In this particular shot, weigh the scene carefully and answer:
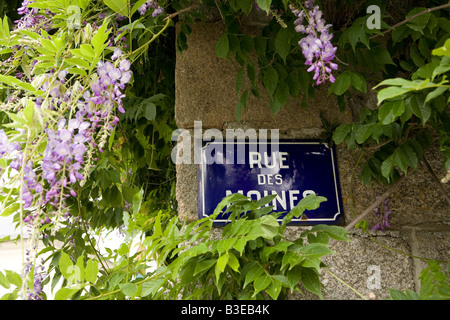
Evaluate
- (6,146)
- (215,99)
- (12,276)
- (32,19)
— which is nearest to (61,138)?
(6,146)

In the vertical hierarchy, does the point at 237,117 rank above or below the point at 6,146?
above

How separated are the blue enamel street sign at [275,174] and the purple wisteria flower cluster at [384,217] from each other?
0.10m

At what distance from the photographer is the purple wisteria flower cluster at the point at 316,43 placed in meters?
0.95

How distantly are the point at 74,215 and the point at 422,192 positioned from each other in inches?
43.7

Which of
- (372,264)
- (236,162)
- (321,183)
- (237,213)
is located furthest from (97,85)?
(372,264)

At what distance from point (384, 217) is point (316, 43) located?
0.57 metres

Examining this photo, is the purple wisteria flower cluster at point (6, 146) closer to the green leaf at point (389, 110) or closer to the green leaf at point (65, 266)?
the green leaf at point (65, 266)

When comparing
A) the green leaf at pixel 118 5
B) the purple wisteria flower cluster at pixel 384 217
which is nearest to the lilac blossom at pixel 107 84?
the green leaf at pixel 118 5

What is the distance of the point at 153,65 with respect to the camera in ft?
5.68

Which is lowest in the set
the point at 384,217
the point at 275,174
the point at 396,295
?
the point at 396,295

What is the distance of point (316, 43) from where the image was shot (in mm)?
959

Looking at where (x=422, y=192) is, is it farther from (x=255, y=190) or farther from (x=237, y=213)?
(x=237, y=213)

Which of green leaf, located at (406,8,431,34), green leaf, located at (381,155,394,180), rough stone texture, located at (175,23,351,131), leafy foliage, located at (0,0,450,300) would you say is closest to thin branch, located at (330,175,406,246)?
leafy foliage, located at (0,0,450,300)

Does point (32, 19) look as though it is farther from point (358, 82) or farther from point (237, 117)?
point (358, 82)
